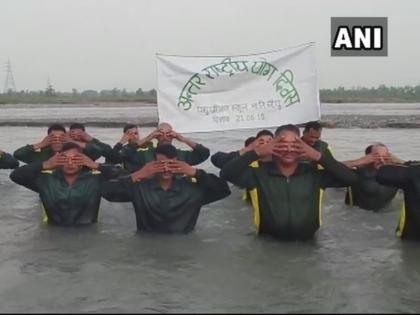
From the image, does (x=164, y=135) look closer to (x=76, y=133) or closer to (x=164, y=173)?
(x=164, y=173)

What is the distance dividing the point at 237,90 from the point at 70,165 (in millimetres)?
2862

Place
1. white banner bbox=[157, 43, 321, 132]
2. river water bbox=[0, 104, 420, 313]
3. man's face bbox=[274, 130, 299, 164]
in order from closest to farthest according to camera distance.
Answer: river water bbox=[0, 104, 420, 313]
man's face bbox=[274, 130, 299, 164]
white banner bbox=[157, 43, 321, 132]

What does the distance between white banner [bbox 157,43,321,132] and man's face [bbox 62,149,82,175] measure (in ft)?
5.88

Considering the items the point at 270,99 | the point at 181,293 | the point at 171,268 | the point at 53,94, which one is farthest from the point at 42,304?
the point at 53,94

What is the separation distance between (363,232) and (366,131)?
18.9m

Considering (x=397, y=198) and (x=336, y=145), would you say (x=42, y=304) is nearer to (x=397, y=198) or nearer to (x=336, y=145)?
(x=397, y=198)

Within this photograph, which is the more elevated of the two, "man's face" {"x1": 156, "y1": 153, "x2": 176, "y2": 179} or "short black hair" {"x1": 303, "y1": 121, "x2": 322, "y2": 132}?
"short black hair" {"x1": 303, "y1": 121, "x2": 322, "y2": 132}

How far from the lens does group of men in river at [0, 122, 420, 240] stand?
6543 mm

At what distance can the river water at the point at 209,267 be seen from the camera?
16.9ft

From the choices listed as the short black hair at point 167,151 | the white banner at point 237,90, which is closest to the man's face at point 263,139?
the white banner at point 237,90

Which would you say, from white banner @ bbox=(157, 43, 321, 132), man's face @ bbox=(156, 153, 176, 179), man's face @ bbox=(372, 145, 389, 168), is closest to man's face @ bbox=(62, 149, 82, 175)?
man's face @ bbox=(156, 153, 176, 179)

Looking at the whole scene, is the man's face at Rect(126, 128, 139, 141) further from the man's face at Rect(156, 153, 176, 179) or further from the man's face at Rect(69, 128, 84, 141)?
the man's face at Rect(156, 153, 176, 179)

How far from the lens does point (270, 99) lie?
29.2 feet

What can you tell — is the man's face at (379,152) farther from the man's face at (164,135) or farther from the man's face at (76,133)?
the man's face at (76,133)
